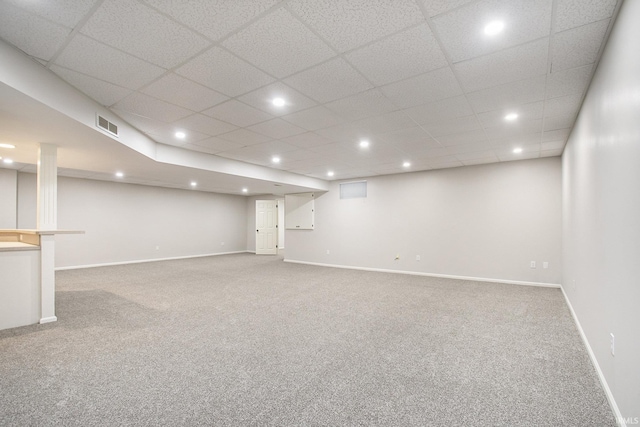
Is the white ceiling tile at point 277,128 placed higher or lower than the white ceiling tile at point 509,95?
lower

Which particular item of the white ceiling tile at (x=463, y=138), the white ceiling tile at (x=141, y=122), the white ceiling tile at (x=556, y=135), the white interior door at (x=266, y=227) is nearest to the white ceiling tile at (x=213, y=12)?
the white ceiling tile at (x=141, y=122)

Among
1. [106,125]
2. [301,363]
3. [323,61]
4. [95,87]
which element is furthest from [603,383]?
[106,125]

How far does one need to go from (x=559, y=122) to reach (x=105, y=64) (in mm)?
4934

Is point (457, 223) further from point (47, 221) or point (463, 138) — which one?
point (47, 221)

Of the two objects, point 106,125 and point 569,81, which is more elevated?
point 569,81

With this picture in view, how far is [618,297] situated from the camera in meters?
1.86

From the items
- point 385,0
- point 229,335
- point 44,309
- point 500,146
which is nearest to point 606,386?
point 385,0

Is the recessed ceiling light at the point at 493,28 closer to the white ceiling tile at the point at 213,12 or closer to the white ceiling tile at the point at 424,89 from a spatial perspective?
the white ceiling tile at the point at 424,89

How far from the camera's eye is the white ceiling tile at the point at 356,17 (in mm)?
1717

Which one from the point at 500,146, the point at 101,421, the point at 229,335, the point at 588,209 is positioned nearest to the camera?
the point at 101,421

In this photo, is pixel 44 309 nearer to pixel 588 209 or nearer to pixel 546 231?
pixel 588 209

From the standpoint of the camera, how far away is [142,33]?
1.97 meters

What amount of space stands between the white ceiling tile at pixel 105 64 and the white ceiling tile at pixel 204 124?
88 centimetres

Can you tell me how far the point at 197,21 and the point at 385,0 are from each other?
3.85 feet
